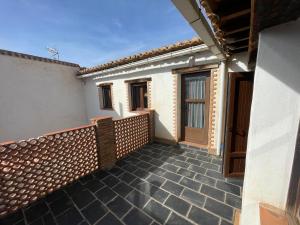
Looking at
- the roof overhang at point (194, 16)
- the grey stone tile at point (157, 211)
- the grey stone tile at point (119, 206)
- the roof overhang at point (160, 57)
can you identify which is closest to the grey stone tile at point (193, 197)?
the grey stone tile at point (157, 211)

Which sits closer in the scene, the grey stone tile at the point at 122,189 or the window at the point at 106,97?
the grey stone tile at the point at 122,189

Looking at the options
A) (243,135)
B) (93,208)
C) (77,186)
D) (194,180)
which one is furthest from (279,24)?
(77,186)

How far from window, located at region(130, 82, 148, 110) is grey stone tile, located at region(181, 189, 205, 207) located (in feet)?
12.4

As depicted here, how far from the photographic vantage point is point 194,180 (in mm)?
2918

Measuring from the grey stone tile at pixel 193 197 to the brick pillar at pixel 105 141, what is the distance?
2015 millimetres

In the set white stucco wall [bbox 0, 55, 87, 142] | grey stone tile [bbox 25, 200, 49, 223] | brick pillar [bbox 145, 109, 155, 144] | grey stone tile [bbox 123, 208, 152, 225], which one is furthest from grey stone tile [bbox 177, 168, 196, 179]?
white stucco wall [bbox 0, 55, 87, 142]

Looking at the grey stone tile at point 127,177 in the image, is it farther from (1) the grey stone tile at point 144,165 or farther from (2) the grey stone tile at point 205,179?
(2) the grey stone tile at point 205,179

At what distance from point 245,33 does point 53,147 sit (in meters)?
4.09

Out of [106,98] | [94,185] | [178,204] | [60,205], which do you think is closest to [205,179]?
[178,204]

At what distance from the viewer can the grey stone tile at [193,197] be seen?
233 centimetres

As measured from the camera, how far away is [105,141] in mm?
3510

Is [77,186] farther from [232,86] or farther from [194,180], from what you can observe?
[232,86]

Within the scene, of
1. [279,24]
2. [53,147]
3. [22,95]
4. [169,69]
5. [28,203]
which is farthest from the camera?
[22,95]

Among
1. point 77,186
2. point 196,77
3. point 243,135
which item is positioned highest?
point 196,77
